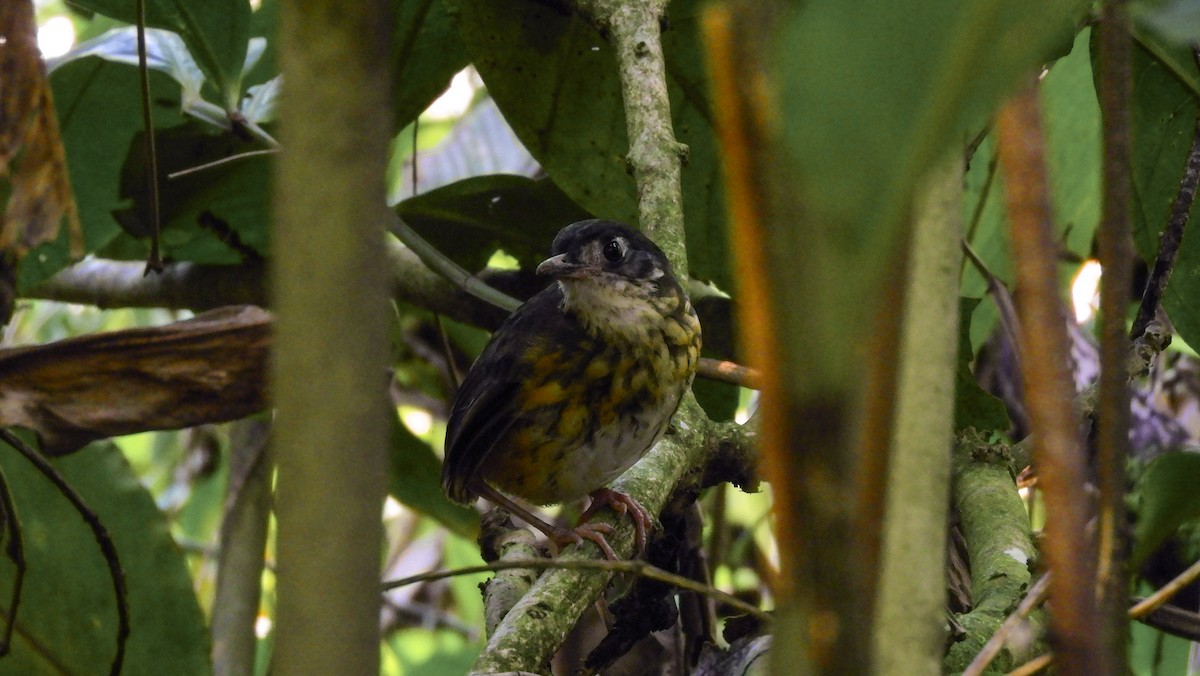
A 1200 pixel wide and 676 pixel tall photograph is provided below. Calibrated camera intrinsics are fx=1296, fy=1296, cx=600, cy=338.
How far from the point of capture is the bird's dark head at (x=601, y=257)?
2.53 metres

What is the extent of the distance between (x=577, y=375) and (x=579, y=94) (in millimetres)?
603

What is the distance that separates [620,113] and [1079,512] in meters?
2.41

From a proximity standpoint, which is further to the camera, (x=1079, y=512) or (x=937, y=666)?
(x=937, y=666)

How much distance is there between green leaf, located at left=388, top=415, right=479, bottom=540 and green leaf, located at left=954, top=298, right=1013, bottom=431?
4.39 feet

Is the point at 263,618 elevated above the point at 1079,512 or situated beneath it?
situated beneath

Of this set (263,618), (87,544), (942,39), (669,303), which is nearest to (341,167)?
(942,39)

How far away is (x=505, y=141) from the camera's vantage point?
3.93m

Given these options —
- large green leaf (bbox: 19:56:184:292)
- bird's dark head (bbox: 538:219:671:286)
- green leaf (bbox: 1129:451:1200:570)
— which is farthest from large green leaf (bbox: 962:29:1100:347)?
large green leaf (bbox: 19:56:184:292)

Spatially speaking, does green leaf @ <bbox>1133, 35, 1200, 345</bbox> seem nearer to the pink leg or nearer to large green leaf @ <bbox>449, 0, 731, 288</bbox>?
large green leaf @ <bbox>449, 0, 731, 288</bbox>

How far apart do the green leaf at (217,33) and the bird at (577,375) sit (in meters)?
0.79

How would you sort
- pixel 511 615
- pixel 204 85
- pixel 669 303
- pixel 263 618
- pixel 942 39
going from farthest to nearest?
1. pixel 263 618
2. pixel 204 85
3. pixel 669 303
4. pixel 511 615
5. pixel 942 39

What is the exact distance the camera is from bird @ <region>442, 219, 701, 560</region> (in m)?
2.52

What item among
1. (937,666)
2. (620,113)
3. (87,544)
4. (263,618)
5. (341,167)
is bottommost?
(263,618)

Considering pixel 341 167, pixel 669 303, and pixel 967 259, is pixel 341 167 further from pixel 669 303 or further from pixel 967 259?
pixel 967 259
